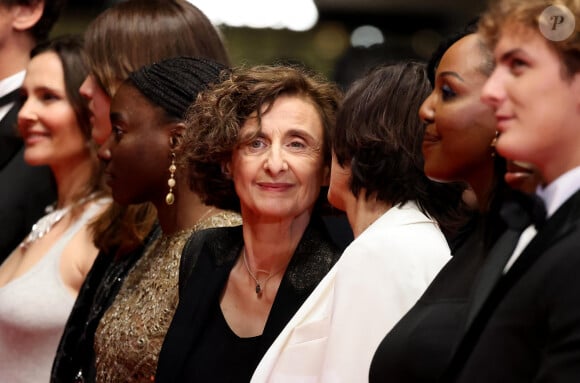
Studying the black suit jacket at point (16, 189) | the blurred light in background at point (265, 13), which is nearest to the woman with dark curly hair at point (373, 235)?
the black suit jacket at point (16, 189)

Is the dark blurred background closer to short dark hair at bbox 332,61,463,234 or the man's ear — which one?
the man's ear

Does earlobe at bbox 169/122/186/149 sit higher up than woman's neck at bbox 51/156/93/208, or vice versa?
earlobe at bbox 169/122/186/149

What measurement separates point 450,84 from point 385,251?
383 millimetres

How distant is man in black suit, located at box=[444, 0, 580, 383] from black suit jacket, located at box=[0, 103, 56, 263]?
2895mm

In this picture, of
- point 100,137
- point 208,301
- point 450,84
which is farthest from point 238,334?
point 100,137

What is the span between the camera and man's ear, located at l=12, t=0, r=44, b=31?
4773mm

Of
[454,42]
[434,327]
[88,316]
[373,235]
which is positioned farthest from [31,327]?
[434,327]

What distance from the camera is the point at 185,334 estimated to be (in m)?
2.93

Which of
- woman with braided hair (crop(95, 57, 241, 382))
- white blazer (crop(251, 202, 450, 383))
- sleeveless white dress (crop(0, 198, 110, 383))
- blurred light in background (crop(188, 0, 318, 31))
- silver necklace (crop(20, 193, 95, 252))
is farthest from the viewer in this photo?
blurred light in background (crop(188, 0, 318, 31))

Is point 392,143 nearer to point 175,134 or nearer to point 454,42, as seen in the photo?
point 454,42

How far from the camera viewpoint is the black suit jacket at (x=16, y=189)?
14.4 feet

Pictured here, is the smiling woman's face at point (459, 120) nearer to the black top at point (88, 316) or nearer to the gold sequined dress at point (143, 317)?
the gold sequined dress at point (143, 317)

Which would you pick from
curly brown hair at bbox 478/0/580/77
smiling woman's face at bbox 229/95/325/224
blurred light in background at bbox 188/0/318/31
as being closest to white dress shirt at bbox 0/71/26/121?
smiling woman's face at bbox 229/95/325/224

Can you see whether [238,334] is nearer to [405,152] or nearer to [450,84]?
[405,152]
